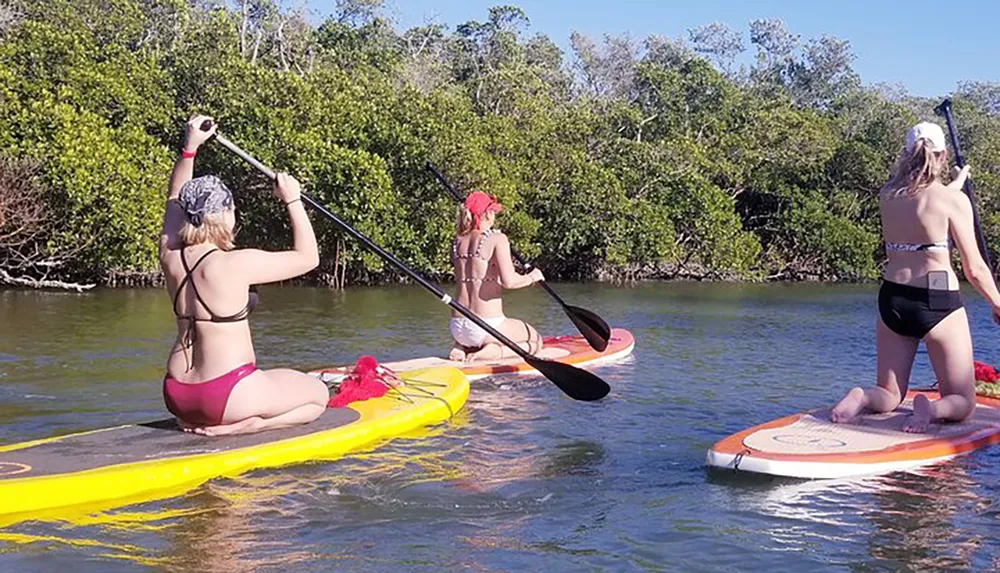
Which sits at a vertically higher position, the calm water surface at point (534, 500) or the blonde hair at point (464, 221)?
the blonde hair at point (464, 221)

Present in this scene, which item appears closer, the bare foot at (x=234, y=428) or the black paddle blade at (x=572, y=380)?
the bare foot at (x=234, y=428)

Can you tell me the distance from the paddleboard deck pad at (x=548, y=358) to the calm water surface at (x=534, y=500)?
174 mm

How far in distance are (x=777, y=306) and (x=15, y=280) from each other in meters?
14.2

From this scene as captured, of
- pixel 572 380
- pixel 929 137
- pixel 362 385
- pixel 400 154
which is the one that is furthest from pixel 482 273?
pixel 400 154

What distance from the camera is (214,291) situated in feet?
18.3

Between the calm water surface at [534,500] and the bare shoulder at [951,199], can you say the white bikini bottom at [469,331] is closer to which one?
the calm water surface at [534,500]

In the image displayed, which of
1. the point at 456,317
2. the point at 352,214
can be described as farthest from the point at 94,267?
the point at 456,317

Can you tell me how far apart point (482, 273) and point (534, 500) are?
3805 mm

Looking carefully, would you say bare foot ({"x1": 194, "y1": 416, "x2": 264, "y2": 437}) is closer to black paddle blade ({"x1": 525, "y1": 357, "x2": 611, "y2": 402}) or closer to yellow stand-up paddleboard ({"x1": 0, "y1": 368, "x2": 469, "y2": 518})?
yellow stand-up paddleboard ({"x1": 0, "y1": 368, "x2": 469, "y2": 518})

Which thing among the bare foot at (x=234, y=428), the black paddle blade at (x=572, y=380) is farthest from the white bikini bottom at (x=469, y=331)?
the bare foot at (x=234, y=428)

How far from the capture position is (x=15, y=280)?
62.4ft

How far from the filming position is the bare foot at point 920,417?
20.6ft

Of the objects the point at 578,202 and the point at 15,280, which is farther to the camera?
the point at 578,202

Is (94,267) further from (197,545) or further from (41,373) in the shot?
(197,545)
